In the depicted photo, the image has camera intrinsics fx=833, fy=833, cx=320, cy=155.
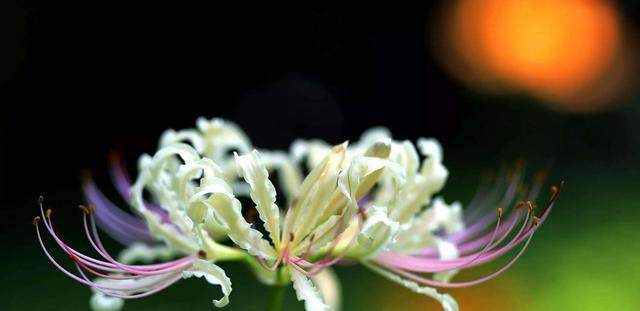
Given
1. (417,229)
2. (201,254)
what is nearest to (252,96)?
(417,229)

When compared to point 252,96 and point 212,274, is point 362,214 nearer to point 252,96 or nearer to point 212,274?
point 212,274

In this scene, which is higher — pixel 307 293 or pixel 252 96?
pixel 252 96

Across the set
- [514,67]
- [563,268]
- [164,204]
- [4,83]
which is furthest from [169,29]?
[164,204]

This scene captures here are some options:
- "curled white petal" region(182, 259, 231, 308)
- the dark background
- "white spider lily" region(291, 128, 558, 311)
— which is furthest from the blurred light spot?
"curled white petal" region(182, 259, 231, 308)

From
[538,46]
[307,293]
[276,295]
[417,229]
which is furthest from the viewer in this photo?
[538,46]

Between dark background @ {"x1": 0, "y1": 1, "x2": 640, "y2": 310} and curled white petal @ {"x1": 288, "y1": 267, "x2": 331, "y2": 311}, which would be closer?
curled white petal @ {"x1": 288, "y1": 267, "x2": 331, "y2": 311}

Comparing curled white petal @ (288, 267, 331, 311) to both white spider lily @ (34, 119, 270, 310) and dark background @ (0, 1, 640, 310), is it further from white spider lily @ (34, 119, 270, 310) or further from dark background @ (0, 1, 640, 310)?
dark background @ (0, 1, 640, 310)

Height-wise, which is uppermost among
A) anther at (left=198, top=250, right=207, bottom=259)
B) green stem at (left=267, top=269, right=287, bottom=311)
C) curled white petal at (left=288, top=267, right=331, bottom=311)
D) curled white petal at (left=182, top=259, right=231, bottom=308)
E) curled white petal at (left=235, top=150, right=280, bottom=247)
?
curled white petal at (left=235, top=150, right=280, bottom=247)

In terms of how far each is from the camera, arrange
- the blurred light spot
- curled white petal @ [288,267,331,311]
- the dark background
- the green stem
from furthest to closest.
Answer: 1. the blurred light spot
2. the dark background
3. the green stem
4. curled white petal @ [288,267,331,311]
